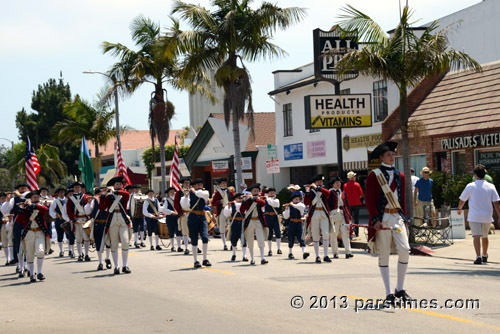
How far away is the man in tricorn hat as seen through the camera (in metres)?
9.41

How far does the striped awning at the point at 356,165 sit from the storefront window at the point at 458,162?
5.96 metres

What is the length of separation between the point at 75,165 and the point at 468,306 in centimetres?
6522

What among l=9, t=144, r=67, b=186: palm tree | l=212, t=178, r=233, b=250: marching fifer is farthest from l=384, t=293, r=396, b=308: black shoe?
l=9, t=144, r=67, b=186: palm tree

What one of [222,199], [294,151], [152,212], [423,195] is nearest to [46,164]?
[294,151]

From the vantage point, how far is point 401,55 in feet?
62.2

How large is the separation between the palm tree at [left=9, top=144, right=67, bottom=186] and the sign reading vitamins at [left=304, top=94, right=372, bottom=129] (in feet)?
152

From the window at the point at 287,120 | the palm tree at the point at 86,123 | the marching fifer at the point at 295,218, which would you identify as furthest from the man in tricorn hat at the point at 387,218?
the palm tree at the point at 86,123

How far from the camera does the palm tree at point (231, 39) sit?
27.3 meters

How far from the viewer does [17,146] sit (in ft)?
240

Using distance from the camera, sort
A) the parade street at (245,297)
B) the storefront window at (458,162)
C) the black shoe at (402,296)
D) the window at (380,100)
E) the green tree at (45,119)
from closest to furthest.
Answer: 1. the parade street at (245,297)
2. the black shoe at (402,296)
3. the storefront window at (458,162)
4. the window at (380,100)
5. the green tree at (45,119)

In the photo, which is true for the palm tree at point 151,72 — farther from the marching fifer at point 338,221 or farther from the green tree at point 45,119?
the green tree at point 45,119

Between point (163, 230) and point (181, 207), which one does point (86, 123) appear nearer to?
point (163, 230)

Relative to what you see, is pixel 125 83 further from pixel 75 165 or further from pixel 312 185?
pixel 75 165

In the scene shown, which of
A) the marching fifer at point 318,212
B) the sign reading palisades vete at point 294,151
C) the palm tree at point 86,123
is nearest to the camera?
the marching fifer at point 318,212
